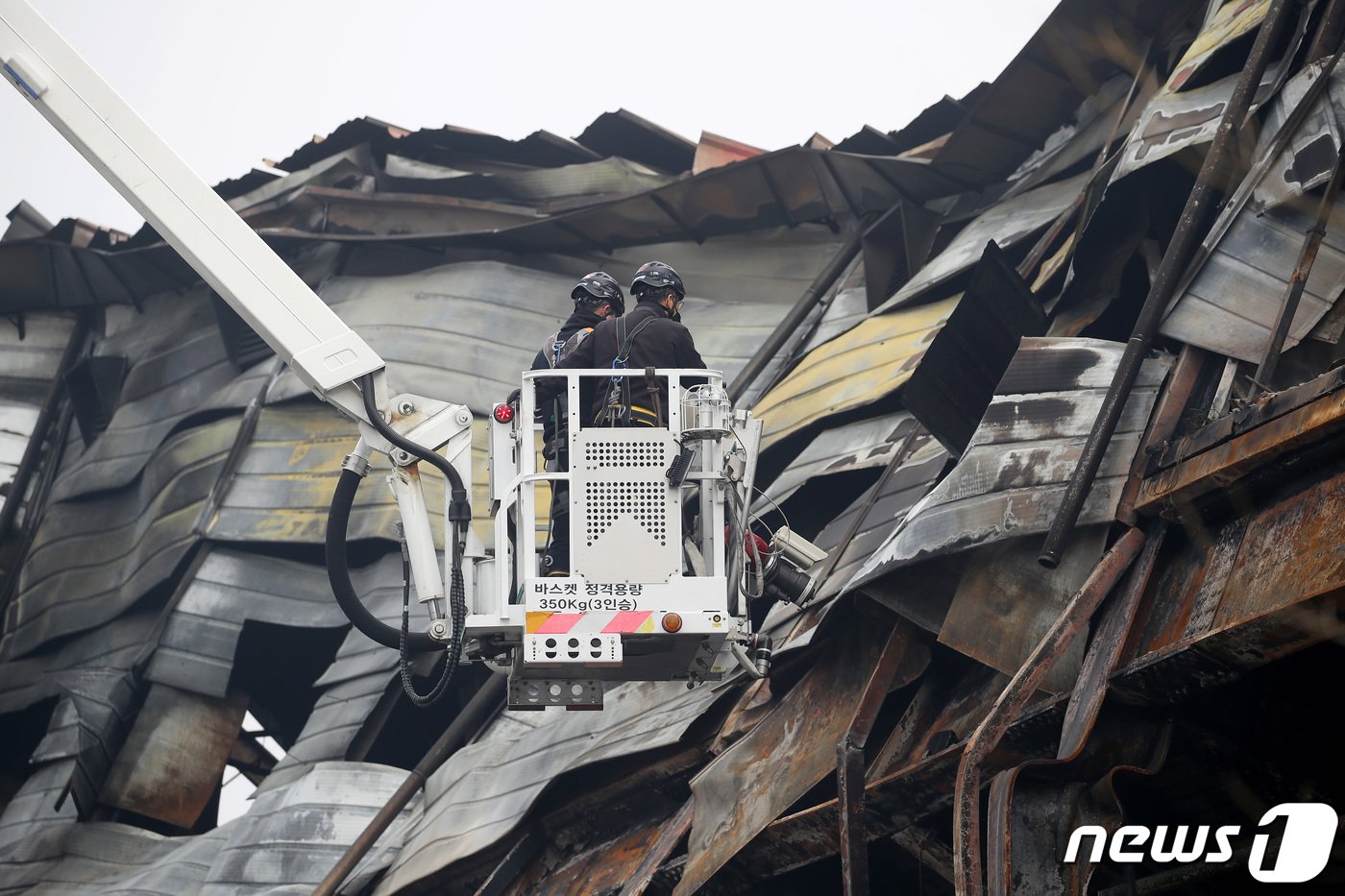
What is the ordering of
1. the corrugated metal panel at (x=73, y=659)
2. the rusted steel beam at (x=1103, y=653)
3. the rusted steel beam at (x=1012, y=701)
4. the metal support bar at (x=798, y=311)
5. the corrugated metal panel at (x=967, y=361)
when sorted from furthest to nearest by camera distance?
the corrugated metal panel at (x=73, y=659), the metal support bar at (x=798, y=311), the corrugated metal panel at (x=967, y=361), the rusted steel beam at (x=1103, y=653), the rusted steel beam at (x=1012, y=701)

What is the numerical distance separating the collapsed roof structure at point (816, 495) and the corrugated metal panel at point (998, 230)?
0.22 ft

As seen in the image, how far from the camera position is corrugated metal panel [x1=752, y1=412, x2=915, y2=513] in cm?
1237

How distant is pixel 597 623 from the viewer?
27.8ft

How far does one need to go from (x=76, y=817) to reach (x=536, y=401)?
29.9 feet

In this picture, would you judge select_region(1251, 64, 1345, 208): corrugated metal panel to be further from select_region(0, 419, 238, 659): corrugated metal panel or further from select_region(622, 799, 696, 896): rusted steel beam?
select_region(0, 419, 238, 659): corrugated metal panel

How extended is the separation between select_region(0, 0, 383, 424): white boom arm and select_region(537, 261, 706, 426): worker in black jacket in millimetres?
1423

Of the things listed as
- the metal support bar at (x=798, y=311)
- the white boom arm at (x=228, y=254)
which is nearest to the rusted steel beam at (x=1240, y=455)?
the white boom arm at (x=228, y=254)

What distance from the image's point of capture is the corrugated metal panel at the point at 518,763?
1125cm

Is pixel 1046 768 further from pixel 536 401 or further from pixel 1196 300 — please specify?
pixel 536 401

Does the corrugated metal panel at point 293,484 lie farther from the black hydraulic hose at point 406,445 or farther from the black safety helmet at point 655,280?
the black safety helmet at point 655,280

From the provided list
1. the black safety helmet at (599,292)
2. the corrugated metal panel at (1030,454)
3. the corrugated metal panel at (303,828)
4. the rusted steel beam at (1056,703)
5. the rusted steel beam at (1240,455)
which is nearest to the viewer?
the rusted steel beam at (1056,703)

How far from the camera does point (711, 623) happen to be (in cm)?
848

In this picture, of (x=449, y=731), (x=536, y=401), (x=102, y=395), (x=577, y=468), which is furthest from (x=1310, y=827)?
(x=102, y=395)

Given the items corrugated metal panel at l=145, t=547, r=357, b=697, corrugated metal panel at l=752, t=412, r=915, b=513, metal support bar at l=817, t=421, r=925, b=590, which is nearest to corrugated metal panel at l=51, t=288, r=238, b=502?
corrugated metal panel at l=145, t=547, r=357, b=697
